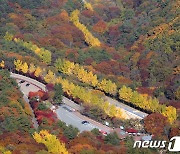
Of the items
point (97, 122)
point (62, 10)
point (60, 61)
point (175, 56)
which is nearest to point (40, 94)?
point (97, 122)

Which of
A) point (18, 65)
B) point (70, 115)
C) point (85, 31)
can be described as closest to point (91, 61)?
point (18, 65)

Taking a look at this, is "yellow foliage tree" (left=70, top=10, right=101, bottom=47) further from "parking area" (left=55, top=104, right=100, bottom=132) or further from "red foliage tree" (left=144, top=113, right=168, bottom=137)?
"red foliage tree" (left=144, top=113, right=168, bottom=137)

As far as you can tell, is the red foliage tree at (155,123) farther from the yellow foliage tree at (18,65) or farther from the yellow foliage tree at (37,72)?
the yellow foliage tree at (18,65)

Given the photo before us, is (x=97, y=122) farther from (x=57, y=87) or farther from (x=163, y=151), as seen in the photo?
(x=163, y=151)

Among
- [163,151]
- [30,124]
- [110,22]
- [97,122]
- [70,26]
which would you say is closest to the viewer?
[163,151]

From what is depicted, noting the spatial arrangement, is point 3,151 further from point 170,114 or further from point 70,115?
point 170,114

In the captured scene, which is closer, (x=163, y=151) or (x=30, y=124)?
(x=163, y=151)
